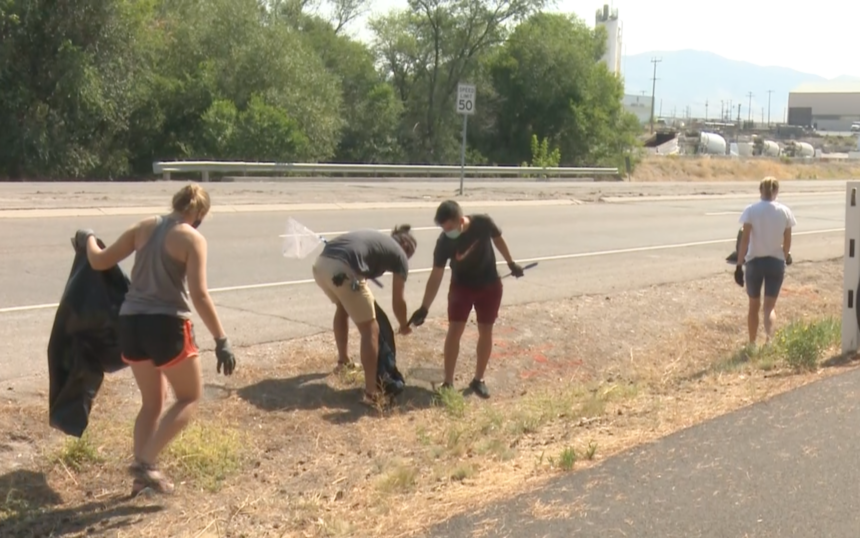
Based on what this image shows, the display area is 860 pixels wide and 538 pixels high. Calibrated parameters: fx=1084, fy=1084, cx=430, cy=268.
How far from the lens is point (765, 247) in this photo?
10.4 meters

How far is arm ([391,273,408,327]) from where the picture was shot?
8.26 metres

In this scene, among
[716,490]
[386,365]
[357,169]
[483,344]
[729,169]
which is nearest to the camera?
[716,490]

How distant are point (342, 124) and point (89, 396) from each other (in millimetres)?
43857

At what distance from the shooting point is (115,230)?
16734 millimetres

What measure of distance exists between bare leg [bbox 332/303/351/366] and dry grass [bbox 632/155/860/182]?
47.1 meters

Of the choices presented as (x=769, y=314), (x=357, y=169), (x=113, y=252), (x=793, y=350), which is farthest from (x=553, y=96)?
(x=113, y=252)

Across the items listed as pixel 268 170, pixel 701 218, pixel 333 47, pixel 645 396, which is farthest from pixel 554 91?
pixel 645 396

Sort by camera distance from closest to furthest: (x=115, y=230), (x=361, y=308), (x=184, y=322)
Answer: (x=184, y=322) < (x=361, y=308) < (x=115, y=230)

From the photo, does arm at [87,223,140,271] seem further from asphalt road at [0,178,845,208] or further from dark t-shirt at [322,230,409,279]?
asphalt road at [0,178,845,208]

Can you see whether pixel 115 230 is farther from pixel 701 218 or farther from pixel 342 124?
pixel 342 124

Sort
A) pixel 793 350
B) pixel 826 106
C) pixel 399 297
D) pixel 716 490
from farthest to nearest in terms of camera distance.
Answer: pixel 826 106 < pixel 793 350 < pixel 399 297 < pixel 716 490

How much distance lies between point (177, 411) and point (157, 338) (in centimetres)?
45

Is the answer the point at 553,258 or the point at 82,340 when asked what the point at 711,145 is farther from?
the point at 82,340

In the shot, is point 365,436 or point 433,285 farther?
point 433,285
